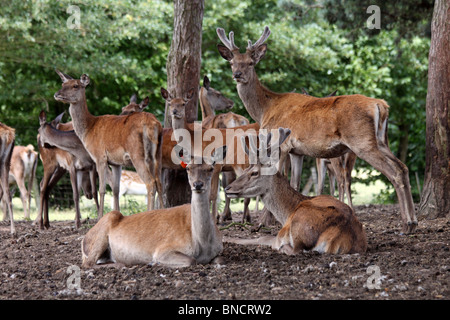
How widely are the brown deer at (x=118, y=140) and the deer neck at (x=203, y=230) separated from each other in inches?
118

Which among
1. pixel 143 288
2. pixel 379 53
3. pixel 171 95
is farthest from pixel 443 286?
pixel 379 53

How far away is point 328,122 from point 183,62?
9.11 feet

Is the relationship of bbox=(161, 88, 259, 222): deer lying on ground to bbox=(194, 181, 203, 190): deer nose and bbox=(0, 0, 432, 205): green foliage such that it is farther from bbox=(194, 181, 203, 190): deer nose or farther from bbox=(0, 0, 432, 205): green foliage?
bbox=(0, 0, 432, 205): green foliage

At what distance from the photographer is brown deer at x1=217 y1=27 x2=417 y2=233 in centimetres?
721

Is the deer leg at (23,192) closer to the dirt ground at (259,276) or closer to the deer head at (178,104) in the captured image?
the deer head at (178,104)

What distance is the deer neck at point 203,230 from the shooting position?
18.6 feet

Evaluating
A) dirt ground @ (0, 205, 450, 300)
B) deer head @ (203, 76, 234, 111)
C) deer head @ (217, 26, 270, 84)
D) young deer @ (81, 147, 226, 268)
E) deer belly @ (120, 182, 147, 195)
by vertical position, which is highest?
deer head @ (217, 26, 270, 84)

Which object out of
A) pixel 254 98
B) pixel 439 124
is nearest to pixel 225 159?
pixel 254 98

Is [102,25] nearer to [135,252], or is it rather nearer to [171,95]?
[171,95]

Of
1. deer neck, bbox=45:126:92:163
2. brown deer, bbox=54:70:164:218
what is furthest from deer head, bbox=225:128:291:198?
deer neck, bbox=45:126:92:163

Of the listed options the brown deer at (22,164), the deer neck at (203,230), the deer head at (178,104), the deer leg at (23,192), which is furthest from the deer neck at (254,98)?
the brown deer at (22,164)

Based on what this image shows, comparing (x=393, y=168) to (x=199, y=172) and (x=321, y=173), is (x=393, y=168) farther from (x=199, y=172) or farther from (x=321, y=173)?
(x=321, y=173)

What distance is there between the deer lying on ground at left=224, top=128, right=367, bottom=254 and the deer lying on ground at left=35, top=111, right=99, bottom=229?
3897 millimetres

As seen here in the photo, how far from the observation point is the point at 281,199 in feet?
21.9
